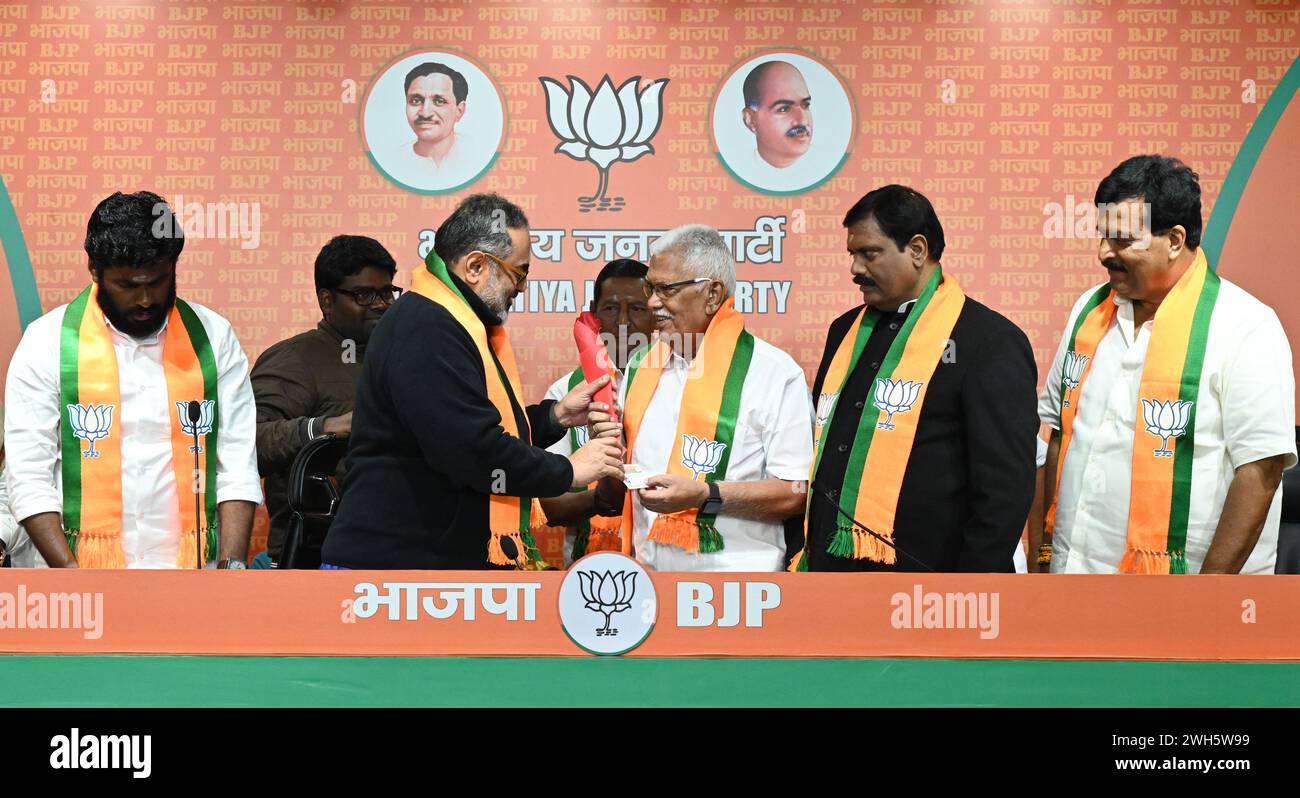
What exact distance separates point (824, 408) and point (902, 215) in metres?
0.48

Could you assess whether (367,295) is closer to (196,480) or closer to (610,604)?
(196,480)

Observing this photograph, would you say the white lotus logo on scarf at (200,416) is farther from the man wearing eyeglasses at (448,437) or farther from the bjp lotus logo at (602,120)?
the bjp lotus logo at (602,120)

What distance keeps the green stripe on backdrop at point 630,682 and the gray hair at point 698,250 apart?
38.0 inches

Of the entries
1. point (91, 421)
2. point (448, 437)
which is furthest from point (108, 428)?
point (448, 437)

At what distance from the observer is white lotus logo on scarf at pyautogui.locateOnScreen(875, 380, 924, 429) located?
2.82 metres

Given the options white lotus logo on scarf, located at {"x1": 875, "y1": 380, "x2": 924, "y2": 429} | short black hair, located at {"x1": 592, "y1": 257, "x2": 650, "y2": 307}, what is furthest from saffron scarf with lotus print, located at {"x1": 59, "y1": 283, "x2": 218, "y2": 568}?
white lotus logo on scarf, located at {"x1": 875, "y1": 380, "x2": 924, "y2": 429}

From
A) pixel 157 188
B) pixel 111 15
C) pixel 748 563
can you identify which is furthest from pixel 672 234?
pixel 111 15

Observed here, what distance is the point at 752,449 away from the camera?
2982mm

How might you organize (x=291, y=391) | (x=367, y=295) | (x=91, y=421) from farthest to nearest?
(x=367, y=295)
(x=291, y=391)
(x=91, y=421)
